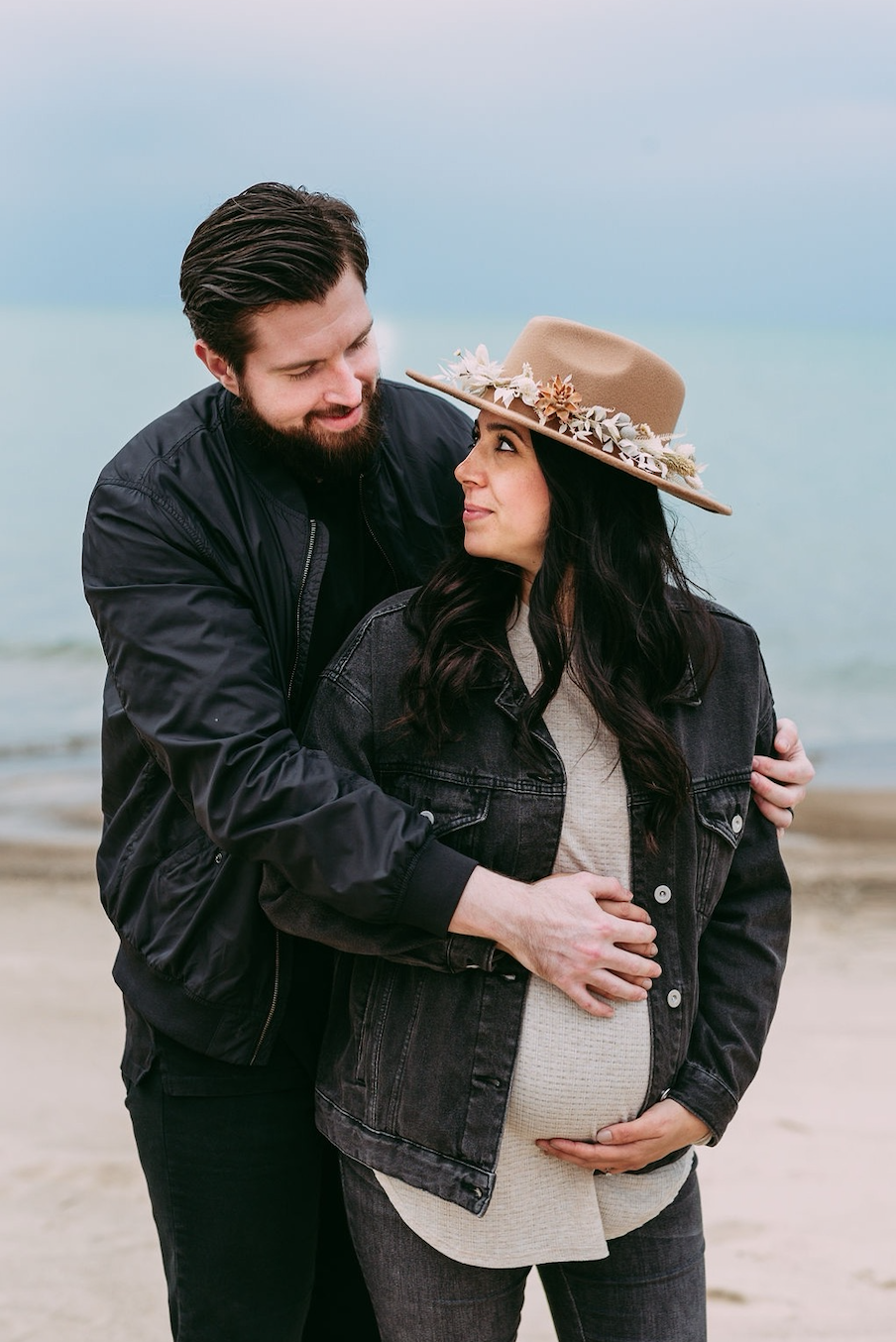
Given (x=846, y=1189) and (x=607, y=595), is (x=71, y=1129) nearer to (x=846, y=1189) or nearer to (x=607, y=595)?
(x=846, y=1189)

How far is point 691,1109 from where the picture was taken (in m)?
2.00

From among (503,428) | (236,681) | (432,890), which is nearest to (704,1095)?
(432,890)

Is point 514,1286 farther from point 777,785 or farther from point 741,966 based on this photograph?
point 777,785

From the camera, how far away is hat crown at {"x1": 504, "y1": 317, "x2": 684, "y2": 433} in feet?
6.69

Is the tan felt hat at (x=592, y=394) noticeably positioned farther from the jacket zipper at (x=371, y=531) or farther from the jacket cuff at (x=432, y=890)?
the jacket cuff at (x=432, y=890)

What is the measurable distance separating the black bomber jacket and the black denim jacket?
0.08m

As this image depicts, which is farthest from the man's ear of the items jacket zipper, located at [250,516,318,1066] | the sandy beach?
the sandy beach

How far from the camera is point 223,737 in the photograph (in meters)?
1.96

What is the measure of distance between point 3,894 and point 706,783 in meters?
5.10

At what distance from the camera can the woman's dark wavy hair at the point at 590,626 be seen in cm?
196

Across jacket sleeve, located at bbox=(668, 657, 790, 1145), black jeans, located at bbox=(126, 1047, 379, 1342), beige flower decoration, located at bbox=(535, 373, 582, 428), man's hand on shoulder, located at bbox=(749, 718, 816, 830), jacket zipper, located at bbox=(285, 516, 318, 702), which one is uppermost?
beige flower decoration, located at bbox=(535, 373, 582, 428)

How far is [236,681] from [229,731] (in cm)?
8

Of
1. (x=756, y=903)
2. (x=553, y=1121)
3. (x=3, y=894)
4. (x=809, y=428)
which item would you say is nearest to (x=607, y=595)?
(x=756, y=903)

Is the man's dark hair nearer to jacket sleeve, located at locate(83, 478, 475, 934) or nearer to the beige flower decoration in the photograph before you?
jacket sleeve, located at locate(83, 478, 475, 934)
